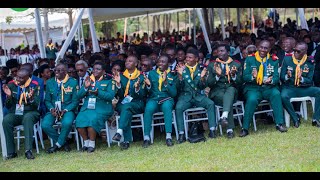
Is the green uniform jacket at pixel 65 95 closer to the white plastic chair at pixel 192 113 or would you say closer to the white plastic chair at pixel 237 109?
the white plastic chair at pixel 192 113

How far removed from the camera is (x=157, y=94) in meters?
7.69

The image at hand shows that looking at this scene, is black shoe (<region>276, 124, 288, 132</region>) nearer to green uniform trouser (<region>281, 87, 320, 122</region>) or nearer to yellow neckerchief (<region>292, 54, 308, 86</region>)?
green uniform trouser (<region>281, 87, 320, 122</region>)

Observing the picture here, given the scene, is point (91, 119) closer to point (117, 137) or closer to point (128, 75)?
point (117, 137)

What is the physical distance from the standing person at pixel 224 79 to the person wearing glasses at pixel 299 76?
752 mm

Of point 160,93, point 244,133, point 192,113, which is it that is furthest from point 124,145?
point 244,133

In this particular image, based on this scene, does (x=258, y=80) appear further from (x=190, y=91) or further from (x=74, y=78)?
(x=74, y=78)

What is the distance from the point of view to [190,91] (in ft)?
25.3

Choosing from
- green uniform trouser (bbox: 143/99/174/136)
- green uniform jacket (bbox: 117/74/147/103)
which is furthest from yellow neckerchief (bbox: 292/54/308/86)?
green uniform jacket (bbox: 117/74/147/103)

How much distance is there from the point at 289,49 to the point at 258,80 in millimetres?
844

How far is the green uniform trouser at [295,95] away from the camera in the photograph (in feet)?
25.5

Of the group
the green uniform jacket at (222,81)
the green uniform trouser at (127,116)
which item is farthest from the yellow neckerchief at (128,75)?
the green uniform jacket at (222,81)

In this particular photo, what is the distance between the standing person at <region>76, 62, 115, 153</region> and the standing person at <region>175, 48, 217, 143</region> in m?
1.03
